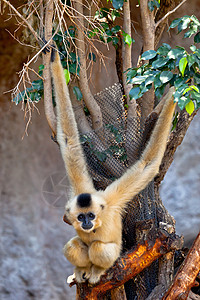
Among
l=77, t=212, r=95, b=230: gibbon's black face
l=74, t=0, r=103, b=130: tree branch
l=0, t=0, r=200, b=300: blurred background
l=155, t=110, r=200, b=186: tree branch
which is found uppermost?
l=74, t=0, r=103, b=130: tree branch

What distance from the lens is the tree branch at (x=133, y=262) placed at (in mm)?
3365

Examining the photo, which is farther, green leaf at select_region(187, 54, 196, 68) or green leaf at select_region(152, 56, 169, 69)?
green leaf at select_region(152, 56, 169, 69)

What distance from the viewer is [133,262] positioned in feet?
11.3

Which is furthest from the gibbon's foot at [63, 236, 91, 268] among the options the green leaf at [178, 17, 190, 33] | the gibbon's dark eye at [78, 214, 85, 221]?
the green leaf at [178, 17, 190, 33]

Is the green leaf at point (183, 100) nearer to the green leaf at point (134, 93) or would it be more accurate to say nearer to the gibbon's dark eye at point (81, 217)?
the green leaf at point (134, 93)

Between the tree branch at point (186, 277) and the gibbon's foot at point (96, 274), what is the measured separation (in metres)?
0.66

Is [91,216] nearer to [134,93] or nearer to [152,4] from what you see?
[134,93]

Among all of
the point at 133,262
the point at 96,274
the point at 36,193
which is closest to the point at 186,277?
the point at 133,262

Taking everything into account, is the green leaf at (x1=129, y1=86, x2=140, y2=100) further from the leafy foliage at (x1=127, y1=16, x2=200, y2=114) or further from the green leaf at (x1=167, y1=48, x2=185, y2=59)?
the green leaf at (x1=167, y1=48, x2=185, y2=59)

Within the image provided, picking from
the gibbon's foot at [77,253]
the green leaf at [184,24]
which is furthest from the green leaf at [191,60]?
the gibbon's foot at [77,253]

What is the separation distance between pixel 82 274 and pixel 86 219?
60 centimetres

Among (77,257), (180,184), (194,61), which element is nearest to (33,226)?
(180,184)

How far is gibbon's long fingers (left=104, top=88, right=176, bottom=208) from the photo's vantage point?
314 cm

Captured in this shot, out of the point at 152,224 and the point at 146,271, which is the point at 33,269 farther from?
the point at 152,224
